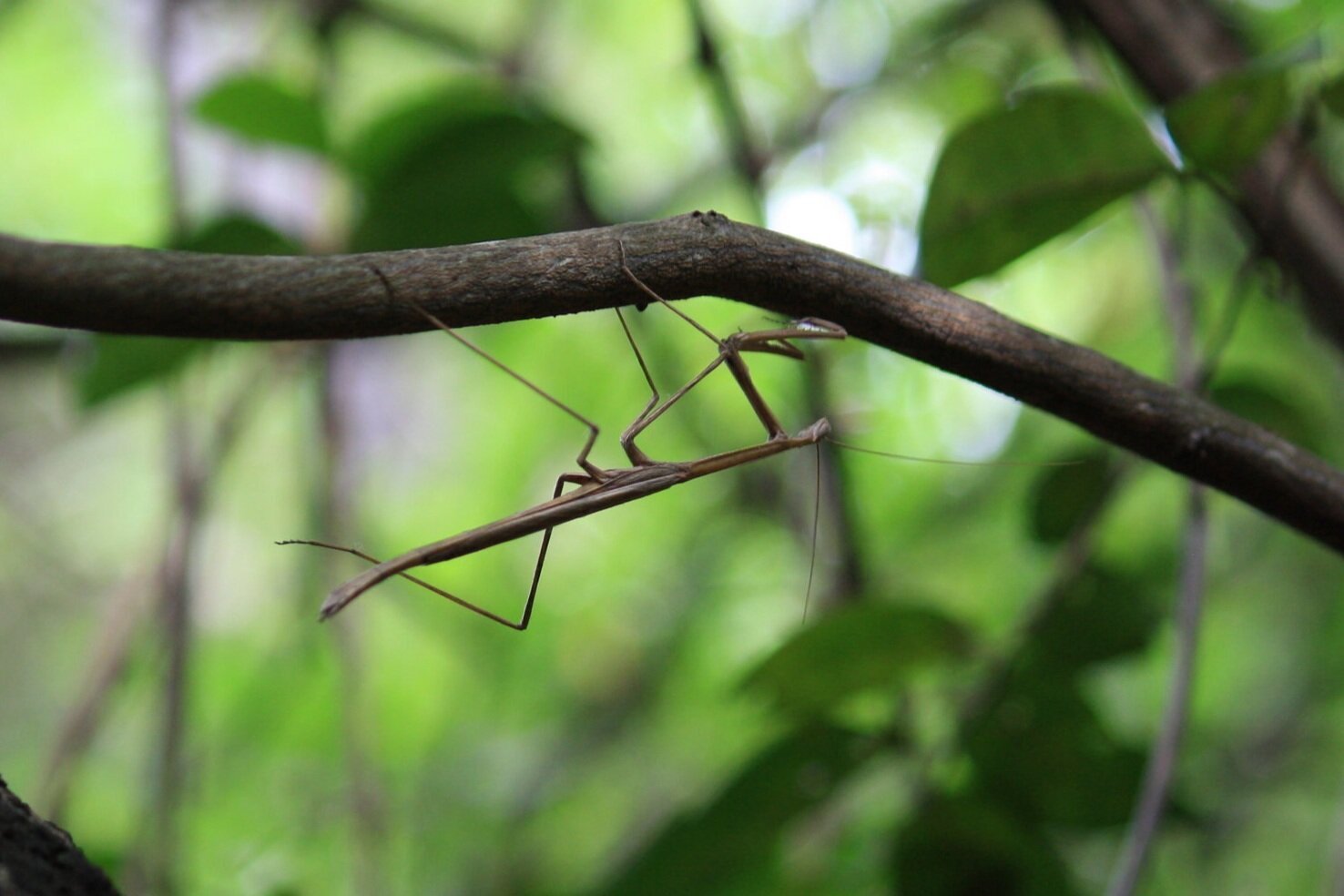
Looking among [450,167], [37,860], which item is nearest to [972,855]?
[37,860]

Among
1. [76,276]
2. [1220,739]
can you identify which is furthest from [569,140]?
[1220,739]

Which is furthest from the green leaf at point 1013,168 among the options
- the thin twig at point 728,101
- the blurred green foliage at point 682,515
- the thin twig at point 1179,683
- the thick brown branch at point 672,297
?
the thin twig at point 728,101

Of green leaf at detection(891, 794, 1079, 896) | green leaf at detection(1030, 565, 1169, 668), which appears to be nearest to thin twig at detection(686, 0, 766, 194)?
green leaf at detection(1030, 565, 1169, 668)

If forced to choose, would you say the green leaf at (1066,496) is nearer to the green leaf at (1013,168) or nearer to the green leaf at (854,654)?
the green leaf at (854,654)

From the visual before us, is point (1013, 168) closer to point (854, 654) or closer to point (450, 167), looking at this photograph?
point (854, 654)

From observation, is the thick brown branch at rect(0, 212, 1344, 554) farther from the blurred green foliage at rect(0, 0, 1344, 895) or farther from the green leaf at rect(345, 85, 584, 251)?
the green leaf at rect(345, 85, 584, 251)

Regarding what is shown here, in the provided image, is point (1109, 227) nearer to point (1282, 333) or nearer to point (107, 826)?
point (1282, 333)
